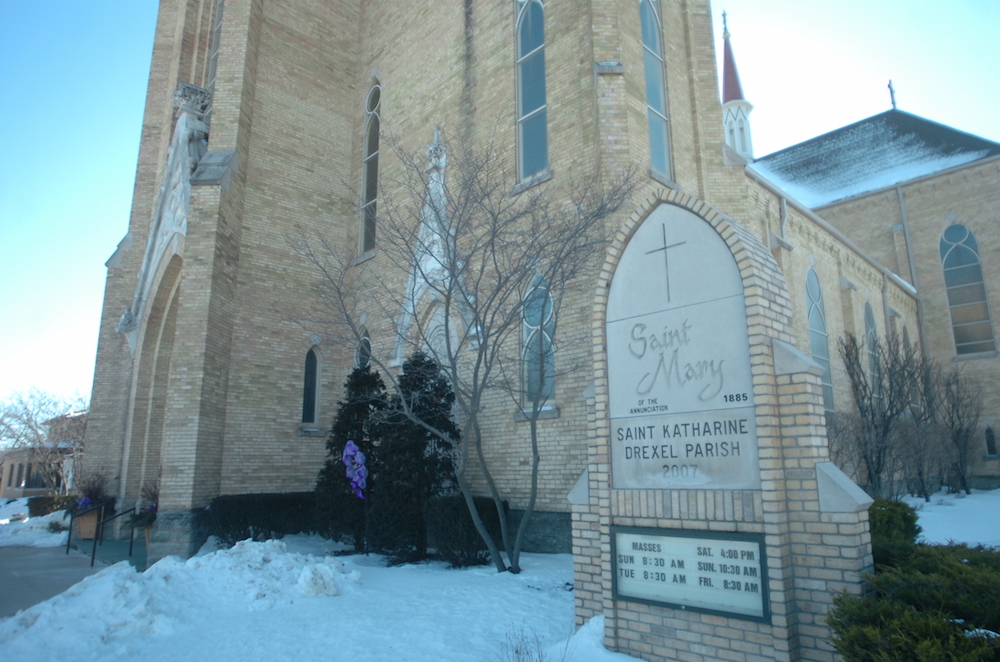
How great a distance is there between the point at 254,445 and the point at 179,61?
12644 mm

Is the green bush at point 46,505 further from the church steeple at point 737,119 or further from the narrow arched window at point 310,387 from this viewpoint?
the church steeple at point 737,119

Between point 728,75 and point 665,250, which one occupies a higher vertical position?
point 728,75

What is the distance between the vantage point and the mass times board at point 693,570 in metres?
4.52

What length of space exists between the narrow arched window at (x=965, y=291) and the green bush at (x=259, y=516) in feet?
98.4

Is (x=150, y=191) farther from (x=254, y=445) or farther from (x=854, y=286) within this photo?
(x=854, y=286)

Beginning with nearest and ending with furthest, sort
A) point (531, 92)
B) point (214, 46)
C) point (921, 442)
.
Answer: point (531, 92)
point (921, 442)
point (214, 46)

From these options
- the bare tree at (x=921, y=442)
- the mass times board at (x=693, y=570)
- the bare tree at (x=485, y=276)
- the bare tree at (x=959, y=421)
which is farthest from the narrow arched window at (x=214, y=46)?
the bare tree at (x=959, y=421)

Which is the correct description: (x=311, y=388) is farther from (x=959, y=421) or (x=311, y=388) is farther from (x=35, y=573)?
(x=959, y=421)

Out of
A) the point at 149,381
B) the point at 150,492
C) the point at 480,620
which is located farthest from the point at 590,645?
the point at 149,381

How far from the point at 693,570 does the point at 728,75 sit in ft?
173

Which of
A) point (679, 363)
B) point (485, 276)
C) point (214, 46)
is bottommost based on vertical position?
point (679, 363)

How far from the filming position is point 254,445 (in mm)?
15125

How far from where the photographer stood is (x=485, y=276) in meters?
11.5

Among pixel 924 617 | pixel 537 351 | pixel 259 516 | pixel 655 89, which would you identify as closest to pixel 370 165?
pixel 655 89
